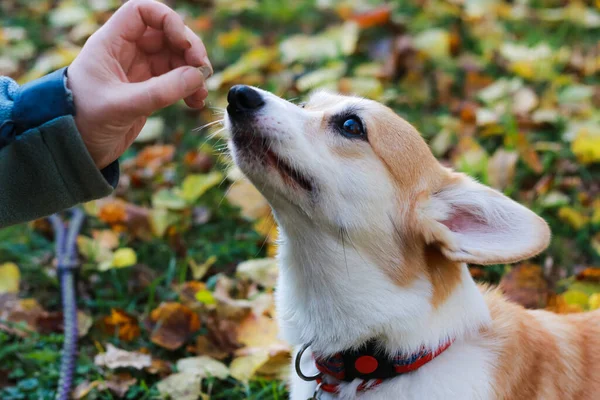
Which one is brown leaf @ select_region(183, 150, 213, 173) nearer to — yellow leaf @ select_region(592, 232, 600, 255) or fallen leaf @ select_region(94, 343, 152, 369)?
fallen leaf @ select_region(94, 343, 152, 369)

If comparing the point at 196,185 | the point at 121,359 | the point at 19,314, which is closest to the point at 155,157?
the point at 196,185

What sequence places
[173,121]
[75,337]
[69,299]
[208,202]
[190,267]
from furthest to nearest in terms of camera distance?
[173,121] → [208,202] → [190,267] → [69,299] → [75,337]

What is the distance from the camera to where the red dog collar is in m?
2.03

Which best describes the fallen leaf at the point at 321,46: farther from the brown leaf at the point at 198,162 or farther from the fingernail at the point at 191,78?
the fingernail at the point at 191,78

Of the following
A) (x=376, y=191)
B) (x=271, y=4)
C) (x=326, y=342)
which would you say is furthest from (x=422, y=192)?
(x=271, y=4)

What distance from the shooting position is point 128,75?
2223mm

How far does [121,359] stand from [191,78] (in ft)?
4.35

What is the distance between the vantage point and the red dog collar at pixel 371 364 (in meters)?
2.03

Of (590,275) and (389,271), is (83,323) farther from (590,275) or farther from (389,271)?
(590,275)

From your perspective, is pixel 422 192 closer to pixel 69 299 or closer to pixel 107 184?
pixel 107 184

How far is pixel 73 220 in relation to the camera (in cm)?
358

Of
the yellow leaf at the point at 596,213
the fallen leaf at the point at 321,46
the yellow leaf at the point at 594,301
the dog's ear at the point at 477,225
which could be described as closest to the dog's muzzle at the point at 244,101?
the dog's ear at the point at 477,225

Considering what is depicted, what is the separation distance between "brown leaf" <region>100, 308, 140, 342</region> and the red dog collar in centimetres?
113

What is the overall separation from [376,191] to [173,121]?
8.97 ft
